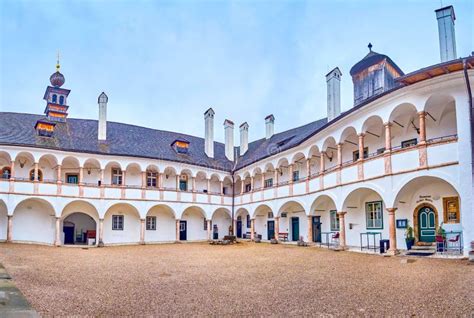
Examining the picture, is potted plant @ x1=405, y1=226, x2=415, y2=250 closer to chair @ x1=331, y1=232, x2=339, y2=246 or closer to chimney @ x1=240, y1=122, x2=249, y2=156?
chair @ x1=331, y1=232, x2=339, y2=246

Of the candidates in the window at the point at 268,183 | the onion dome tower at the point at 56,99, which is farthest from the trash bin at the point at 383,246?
the onion dome tower at the point at 56,99

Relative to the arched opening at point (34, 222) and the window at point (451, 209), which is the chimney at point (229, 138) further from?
the window at point (451, 209)

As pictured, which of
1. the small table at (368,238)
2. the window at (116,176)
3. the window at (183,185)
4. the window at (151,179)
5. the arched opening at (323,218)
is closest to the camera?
the small table at (368,238)

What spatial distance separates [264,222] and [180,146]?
362 inches

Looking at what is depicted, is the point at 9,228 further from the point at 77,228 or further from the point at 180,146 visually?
the point at 180,146

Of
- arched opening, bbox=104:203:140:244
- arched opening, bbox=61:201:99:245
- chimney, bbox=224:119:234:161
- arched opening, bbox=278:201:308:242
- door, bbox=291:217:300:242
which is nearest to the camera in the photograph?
arched opening, bbox=278:201:308:242

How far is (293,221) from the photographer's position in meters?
26.6

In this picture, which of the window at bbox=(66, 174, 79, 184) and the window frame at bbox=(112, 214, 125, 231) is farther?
the window frame at bbox=(112, 214, 125, 231)

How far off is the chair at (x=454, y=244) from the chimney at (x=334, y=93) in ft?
35.9

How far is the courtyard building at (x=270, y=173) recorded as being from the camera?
1476 cm

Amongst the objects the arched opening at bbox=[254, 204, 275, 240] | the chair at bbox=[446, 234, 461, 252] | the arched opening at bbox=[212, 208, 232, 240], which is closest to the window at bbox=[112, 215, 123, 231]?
the arched opening at bbox=[212, 208, 232, 240]

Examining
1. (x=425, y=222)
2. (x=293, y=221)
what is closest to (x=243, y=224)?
(x=293, y=221)

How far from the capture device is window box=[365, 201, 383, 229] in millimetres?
18859

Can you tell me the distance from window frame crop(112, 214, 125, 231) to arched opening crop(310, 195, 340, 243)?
1362 centimetres
